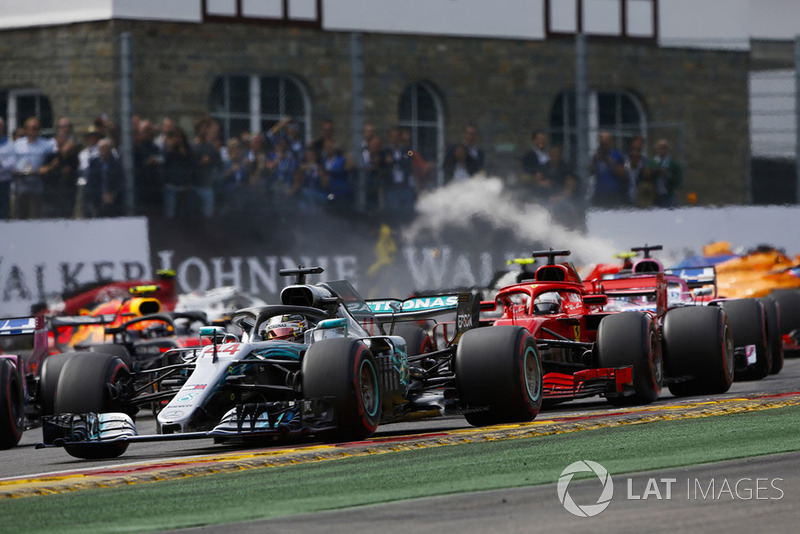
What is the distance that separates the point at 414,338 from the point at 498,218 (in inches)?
385

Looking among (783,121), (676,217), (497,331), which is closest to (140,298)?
(497,331)

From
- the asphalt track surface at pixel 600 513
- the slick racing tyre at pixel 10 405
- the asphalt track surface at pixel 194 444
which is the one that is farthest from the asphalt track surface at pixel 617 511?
the slick racing tyre at pixel 10 405

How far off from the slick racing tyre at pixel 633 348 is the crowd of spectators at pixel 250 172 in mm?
9690

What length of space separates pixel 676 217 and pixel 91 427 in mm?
17409

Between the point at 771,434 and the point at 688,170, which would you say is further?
the point at 688,170

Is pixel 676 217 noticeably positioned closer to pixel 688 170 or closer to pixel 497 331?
pixel 688 170

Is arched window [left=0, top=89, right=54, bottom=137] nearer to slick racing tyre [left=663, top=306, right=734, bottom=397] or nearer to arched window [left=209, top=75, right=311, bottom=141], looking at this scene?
arched window [left=209, top=75, right=311, bottom=141]

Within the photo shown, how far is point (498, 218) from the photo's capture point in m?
25.7

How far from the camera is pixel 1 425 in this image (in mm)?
13047

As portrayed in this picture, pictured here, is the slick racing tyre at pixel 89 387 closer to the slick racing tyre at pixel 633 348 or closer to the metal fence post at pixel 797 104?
the slick racing tyre at pixel 633 348

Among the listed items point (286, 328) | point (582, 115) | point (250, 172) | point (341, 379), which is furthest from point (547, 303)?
point (582, 115)

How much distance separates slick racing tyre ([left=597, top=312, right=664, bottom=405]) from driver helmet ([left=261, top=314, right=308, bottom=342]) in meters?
3.21

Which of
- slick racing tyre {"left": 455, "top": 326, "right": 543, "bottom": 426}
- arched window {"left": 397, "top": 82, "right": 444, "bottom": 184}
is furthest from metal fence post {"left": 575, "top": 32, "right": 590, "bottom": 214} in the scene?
slick racing tyre {"left": 455, "top": 326, "right": 543, "bottom": 426}

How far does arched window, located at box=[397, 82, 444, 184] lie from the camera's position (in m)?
27.8
